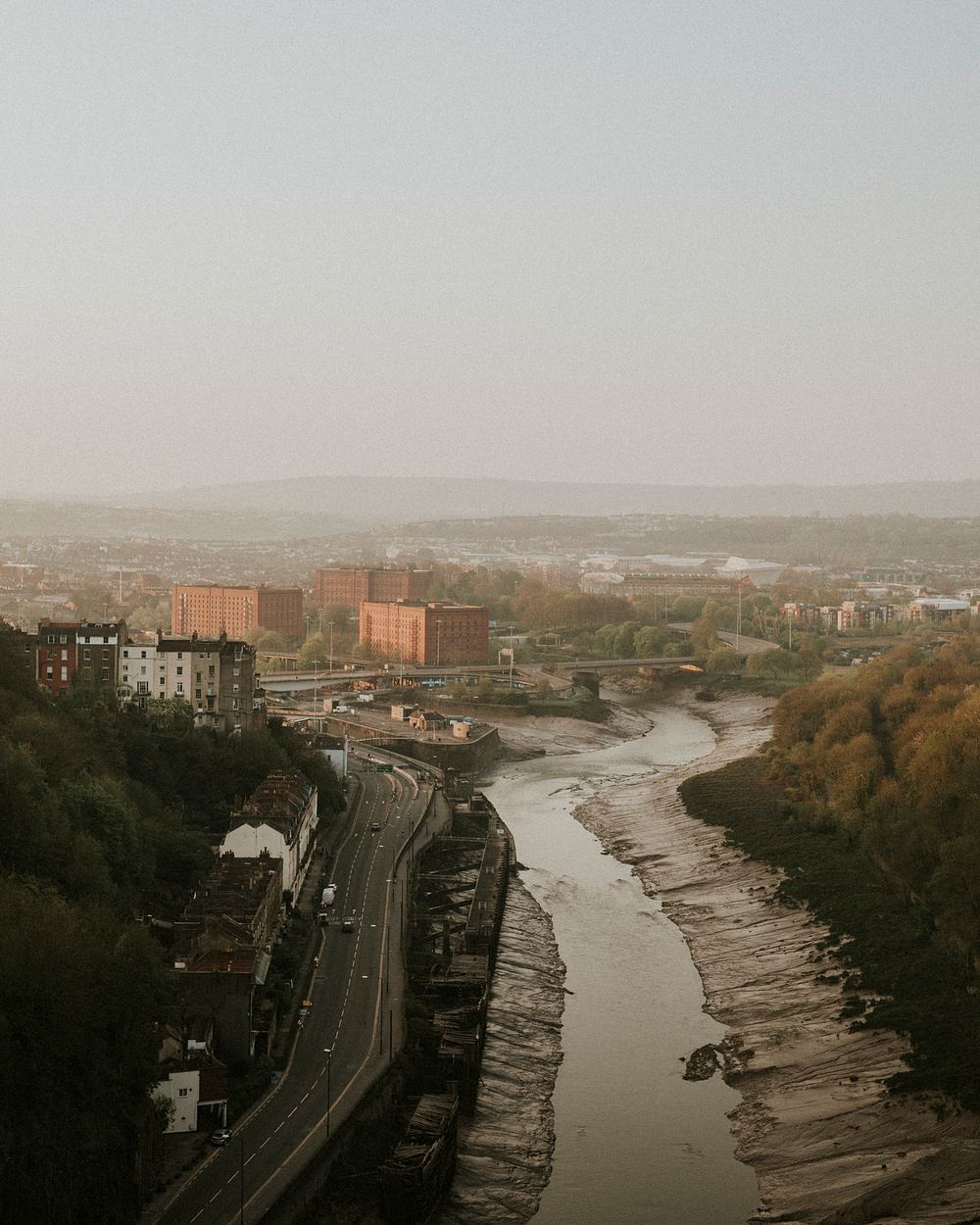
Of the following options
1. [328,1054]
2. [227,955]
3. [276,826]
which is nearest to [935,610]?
[276,826]

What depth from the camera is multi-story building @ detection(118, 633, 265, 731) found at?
3058 cm

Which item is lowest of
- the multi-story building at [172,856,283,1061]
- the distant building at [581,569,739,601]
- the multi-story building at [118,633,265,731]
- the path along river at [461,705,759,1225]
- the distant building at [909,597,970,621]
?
the path along river at [461,705,759,1225]

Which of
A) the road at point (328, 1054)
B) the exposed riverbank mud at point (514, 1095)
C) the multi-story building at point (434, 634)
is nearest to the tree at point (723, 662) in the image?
the multi-story building at point (434, 634)

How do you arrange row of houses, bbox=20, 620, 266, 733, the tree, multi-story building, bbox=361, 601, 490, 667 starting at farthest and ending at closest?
multi-story building, bbox=361, 601, 490, 667, the tree, row of houses, bbox=20, 620, 266, 733

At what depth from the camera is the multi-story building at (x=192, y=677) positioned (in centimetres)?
3058

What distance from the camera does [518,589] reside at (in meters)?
108

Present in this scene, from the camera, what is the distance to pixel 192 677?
30.6 metres

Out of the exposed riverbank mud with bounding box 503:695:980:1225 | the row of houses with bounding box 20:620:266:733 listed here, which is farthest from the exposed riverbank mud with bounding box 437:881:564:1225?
the row of houses with bounding box 20:620:266:733

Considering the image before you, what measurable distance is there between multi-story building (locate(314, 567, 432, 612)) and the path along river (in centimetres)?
6249

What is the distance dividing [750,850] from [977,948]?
9.31 metres

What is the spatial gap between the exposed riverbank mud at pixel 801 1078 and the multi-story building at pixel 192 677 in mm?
8613

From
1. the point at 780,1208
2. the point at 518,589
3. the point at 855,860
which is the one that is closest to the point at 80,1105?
the point at 780,1208

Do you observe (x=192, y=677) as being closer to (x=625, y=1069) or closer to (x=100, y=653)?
(x=100, y=653)

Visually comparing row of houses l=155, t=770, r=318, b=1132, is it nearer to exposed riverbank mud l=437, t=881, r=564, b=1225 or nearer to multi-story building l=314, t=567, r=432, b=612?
exposed riverbank mud l=437, t=881, r=564, b=1225
